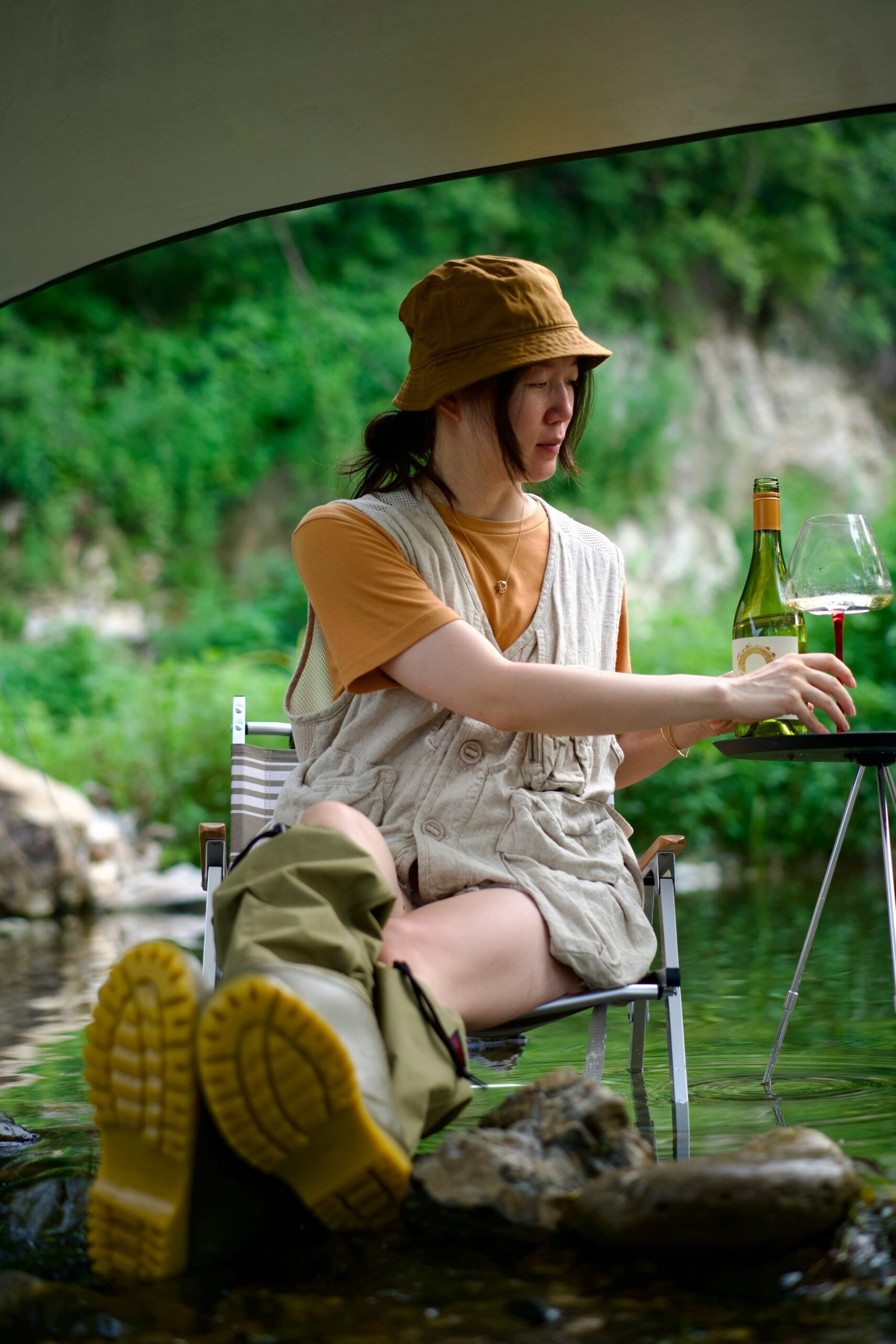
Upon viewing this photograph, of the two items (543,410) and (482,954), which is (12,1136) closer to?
(482,954)

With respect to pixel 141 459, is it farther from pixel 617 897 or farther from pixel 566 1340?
pixel 566 1340

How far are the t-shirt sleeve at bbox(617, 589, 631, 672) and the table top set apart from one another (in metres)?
0.26

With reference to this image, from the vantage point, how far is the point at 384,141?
8.59 feet

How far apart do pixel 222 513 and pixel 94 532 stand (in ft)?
3.62

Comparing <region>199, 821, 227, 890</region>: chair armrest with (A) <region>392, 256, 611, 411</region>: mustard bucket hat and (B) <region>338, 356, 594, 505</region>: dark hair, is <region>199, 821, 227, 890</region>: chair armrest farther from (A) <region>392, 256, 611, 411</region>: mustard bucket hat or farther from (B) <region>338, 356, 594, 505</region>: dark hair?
(A) <region>392, 256, 611, 411</region>: mustard bucket hat

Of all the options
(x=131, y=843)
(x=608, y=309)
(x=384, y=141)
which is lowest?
(x=131, y=843)

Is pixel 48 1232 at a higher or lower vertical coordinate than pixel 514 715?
lower

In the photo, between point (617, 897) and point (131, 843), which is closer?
point (617, 897)

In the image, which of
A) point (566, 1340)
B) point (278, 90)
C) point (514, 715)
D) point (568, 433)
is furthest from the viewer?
point (278, 90)

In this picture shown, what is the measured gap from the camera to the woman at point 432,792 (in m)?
1.36

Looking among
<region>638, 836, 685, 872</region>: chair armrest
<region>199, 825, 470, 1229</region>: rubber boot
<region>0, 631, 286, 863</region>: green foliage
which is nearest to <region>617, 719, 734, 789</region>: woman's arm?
<region>638, 836, 685, 872</region>: chair armrest

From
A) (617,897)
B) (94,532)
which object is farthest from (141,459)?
(617,897)

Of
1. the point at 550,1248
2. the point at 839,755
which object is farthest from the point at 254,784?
the point at 550,1248

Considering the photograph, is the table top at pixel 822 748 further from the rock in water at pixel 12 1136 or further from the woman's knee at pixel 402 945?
the rock in water at pixel 12 1136
